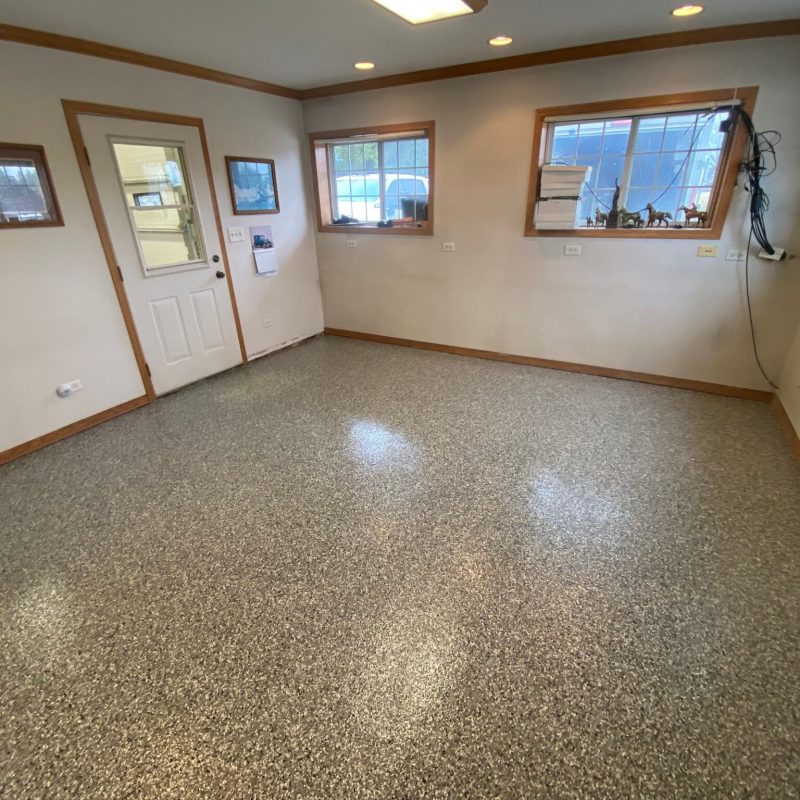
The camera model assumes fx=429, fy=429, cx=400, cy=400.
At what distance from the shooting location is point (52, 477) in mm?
2662

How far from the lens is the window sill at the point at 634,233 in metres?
3.20

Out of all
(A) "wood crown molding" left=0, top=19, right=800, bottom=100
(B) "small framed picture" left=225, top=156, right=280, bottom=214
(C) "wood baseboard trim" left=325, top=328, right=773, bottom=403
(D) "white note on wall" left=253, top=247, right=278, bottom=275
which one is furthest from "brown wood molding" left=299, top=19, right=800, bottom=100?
(C) "wood baseboard trim" left=325, top=328, right=773, bottom=403

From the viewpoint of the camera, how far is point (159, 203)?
3418 millimetres

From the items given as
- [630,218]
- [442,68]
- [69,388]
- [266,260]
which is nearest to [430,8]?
[442,68]

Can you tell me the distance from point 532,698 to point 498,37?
3.71 metres

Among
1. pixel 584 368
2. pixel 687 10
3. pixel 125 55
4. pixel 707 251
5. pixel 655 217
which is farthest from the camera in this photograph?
pixel 584 368

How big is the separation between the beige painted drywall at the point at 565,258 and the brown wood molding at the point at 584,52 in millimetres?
58

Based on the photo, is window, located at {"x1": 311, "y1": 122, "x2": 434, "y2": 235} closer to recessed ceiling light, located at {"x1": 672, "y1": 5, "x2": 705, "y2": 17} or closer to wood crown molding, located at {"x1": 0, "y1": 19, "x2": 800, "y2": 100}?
wood crown molding, located at {"x1": 0, "y1": 19, "x2": 800, "y2": 100}

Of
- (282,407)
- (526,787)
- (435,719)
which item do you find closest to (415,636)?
(435,719)

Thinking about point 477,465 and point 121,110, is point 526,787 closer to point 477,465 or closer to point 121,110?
point 477,465

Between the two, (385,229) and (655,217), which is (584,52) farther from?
(385,229)

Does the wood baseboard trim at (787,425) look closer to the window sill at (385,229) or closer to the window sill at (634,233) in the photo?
the window sill at (634,233)

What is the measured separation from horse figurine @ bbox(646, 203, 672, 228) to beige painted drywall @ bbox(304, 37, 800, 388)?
194 mm

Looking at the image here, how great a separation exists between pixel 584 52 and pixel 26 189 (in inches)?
151
